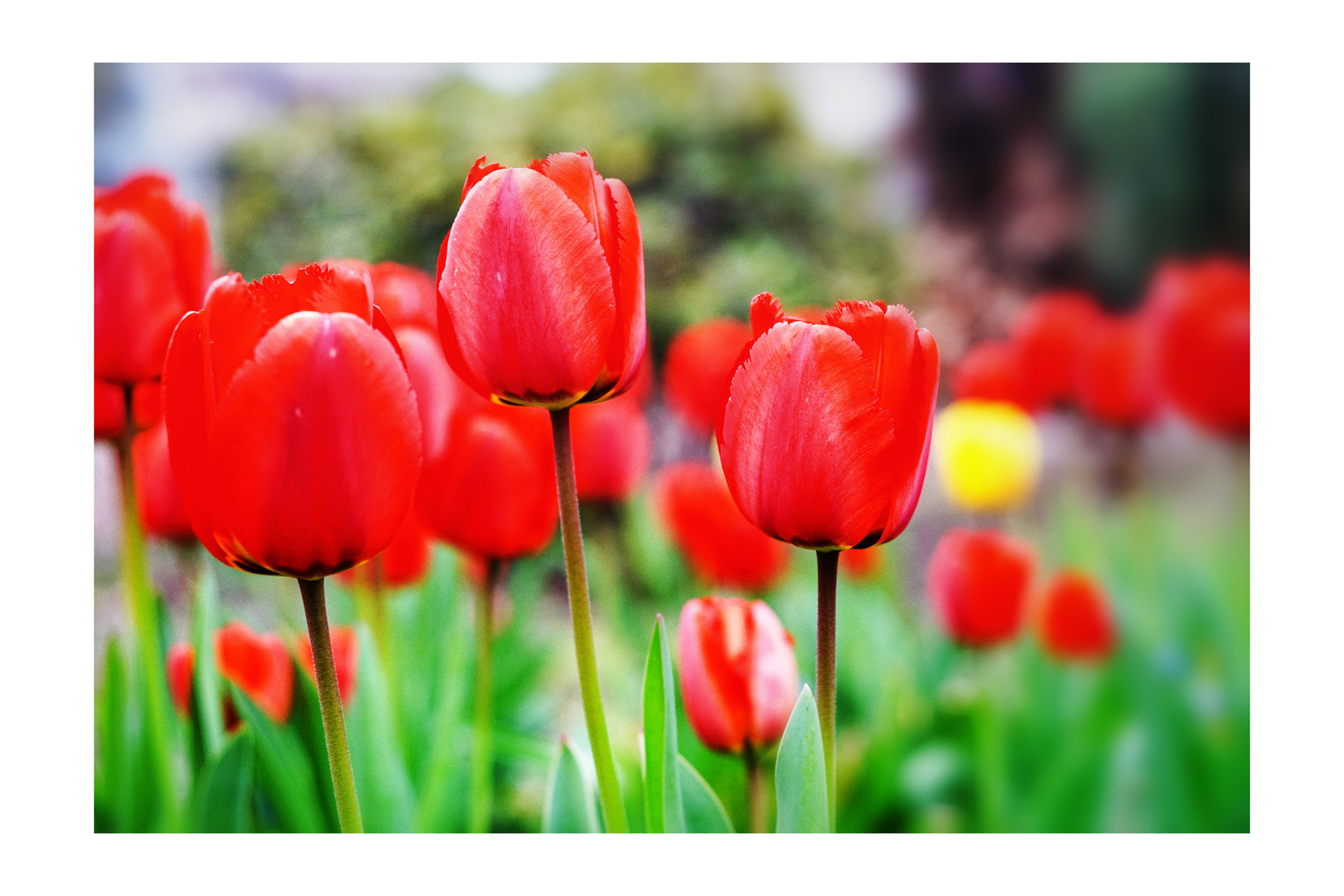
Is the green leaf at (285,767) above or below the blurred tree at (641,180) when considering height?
below

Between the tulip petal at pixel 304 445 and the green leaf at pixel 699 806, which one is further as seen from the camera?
the green leaf at pixel 699 806

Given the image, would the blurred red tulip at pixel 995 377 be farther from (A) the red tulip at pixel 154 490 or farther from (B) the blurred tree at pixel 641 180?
(A) the red tulip at pixel 154 490

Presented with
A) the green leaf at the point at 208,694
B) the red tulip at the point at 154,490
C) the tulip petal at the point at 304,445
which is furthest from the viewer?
the red tulip at the point at 154,490

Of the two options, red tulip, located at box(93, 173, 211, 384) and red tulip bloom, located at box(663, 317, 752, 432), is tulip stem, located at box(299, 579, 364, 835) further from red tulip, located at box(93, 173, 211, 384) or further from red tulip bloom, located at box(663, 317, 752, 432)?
red tulip bloom, located at box(663, 317, 752, 432)

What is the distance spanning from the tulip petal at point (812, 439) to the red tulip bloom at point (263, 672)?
1.24 feet

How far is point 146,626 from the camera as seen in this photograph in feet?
2.45

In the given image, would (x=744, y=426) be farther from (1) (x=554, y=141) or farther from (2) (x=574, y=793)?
(1) (x=554, y=141)

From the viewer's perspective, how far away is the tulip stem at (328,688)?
511 millimetres

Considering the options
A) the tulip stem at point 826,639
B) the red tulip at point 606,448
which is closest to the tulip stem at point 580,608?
the tulip stem at point 826,639

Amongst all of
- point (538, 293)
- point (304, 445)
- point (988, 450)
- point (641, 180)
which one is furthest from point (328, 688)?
point (988, 450)

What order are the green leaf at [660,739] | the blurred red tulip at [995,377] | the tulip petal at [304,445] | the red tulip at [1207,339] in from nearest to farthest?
the tulip petal at [304,445], the green leaf at [660,739], the red tulip at [1207,339], the blurred red tulip at [995,377]

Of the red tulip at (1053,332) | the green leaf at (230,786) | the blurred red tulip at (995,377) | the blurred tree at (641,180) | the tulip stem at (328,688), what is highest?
the blurred tree at (641,180)
